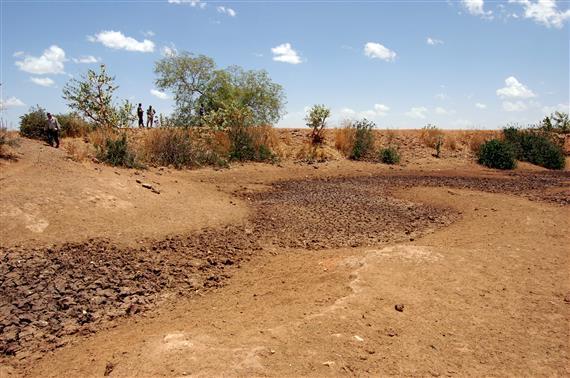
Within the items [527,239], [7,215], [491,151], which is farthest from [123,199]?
[491,151]

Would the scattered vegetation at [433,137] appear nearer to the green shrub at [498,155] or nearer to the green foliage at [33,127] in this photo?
the green shrub at [498,155]

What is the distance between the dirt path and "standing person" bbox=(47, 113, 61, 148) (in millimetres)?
10454

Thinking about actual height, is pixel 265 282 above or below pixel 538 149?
below

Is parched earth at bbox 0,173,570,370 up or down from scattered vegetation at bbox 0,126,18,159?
down

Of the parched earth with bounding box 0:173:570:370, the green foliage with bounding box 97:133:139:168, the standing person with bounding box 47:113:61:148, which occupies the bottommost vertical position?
the parched earth with bounding box 0:173:570:370

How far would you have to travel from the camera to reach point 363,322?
432cm

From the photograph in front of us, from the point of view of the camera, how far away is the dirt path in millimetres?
3748

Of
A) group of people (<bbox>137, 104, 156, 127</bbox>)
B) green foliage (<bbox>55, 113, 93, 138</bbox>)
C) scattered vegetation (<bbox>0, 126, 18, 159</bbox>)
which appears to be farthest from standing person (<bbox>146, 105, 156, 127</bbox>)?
scattered vegetation (<bbox>0, 126, 18, 159</bbox>)

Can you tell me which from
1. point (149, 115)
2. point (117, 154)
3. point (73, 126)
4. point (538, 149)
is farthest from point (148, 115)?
point (538, 149)

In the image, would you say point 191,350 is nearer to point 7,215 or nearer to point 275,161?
point 7,215

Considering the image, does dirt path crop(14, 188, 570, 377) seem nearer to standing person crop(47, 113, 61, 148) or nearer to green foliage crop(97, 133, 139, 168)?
green foliage crop(97, 133, 139, 168)

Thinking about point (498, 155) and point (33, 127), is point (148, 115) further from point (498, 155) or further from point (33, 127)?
point (498, 155)

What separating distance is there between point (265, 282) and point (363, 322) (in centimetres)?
179

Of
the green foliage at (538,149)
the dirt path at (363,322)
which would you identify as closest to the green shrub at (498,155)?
the green foliage at (538,149)
